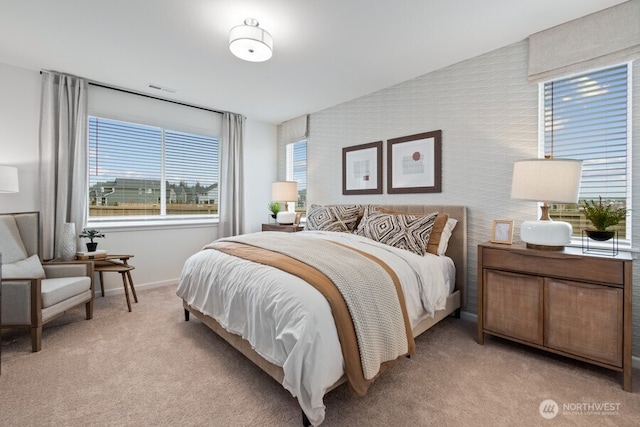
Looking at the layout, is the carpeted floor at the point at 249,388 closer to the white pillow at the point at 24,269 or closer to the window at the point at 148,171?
the white pillow at the point at 24,269

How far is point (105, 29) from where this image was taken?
2.41m

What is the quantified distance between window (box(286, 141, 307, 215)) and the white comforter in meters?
2.25

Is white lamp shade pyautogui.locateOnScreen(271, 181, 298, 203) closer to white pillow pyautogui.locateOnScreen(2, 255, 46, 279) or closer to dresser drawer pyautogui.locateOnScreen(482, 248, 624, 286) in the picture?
white pillow pyautogui.locateOnScreen(2, 255, 46, 279)

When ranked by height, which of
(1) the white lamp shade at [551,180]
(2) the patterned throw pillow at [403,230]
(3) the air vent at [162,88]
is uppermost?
(3) the air vent at [162,88]

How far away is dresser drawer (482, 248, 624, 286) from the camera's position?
182 cm

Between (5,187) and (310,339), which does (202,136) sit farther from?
(310,339)

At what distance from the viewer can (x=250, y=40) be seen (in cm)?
223

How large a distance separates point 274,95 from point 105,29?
6.10 ft

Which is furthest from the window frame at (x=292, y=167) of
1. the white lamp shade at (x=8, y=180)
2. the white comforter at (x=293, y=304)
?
the white lamp shade at (x=8, y=180)

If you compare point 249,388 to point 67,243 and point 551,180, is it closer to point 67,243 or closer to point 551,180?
point 551,180

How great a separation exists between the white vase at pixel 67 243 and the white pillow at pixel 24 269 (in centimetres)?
35

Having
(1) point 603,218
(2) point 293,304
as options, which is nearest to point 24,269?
(2) point 293,304

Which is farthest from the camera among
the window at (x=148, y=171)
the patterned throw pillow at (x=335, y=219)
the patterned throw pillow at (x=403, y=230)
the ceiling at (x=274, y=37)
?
the window at (x=148, y=171)

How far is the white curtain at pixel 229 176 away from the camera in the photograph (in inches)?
179
